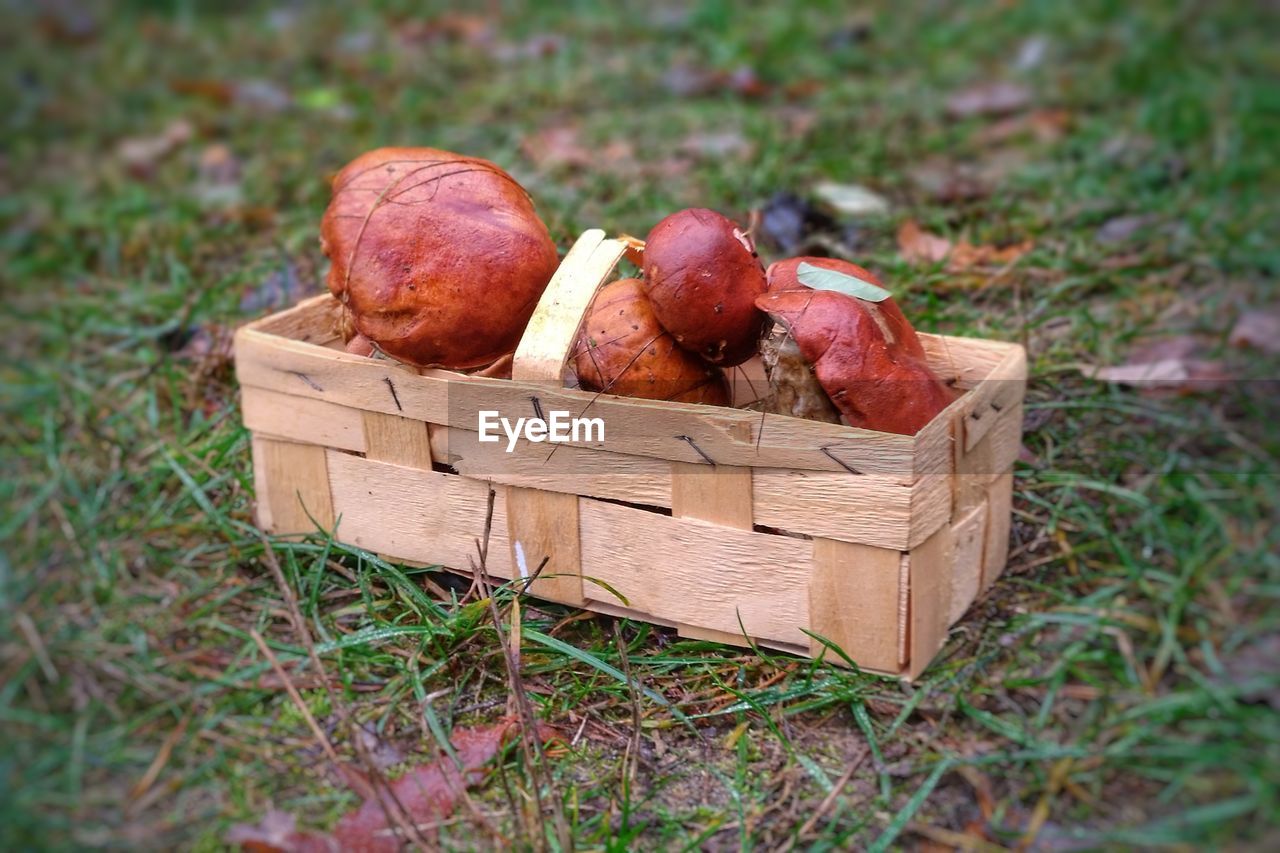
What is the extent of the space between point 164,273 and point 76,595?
137 cm

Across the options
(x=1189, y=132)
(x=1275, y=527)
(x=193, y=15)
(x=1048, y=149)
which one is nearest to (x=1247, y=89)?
(x=1189, y=132)

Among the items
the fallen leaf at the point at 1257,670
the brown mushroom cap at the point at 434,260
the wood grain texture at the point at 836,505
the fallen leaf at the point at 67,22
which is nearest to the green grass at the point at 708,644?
the fallen leaf at the point at 1257,670

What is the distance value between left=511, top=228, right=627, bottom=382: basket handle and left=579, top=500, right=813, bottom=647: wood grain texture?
243mm

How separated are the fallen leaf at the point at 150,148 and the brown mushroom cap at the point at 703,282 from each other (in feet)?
9.79

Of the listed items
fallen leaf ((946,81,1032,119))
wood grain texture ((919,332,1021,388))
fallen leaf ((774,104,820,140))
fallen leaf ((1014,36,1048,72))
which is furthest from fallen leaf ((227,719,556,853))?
fallen leaf ((1014,36,1048,72))

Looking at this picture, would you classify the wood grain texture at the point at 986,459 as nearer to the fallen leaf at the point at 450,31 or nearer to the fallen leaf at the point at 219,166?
the fallen leaf at the point at 219,166

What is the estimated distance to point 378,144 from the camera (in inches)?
161

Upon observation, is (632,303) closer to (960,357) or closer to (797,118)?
(960,357)

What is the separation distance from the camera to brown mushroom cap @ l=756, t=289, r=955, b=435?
1715 millimetres

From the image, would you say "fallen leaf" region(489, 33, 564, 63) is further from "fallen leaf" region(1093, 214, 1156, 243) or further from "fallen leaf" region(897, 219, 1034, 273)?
"fallen leaf" region(1093, 214, 1156, 243)

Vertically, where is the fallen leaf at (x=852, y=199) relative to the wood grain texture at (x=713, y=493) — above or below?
above

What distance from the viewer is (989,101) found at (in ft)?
13.4

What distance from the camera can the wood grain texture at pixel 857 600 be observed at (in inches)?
68.1

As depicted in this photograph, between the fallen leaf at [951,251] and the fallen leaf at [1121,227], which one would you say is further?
the fallen leaf at [1121,227]
